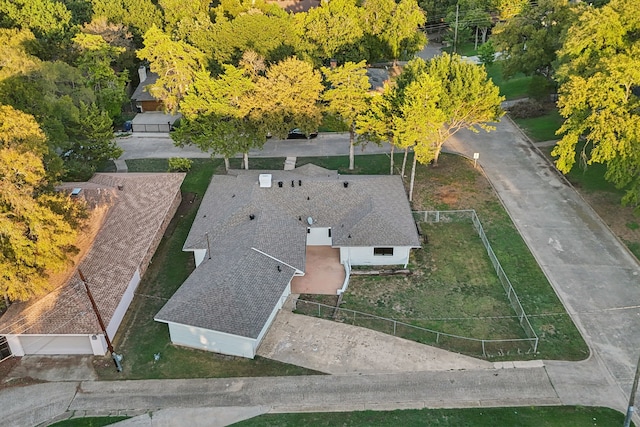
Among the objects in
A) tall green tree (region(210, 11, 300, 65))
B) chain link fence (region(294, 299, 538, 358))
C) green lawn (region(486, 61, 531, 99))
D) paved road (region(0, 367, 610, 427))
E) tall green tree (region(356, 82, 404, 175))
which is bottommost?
paved road (region(0, 367, 610, 427))

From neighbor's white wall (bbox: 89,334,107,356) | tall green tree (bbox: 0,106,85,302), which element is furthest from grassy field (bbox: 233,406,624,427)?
tall green tree (bbox: 0,106,85,302)

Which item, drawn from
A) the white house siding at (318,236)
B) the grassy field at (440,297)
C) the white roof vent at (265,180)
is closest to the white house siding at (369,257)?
the grassy field at (440,297)

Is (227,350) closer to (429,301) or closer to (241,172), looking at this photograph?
(429,301)

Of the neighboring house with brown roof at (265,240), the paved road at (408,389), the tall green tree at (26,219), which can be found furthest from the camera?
the neighboring house with brown roof at (265,240)

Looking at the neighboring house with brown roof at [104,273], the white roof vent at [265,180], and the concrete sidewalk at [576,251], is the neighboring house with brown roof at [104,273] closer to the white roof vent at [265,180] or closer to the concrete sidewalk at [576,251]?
the white roof vent at [265,180]

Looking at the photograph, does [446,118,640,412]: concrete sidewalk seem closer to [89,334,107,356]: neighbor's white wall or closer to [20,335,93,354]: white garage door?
[89,334,107,356]: neighbor's white wall

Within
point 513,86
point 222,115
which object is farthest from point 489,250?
point 513,86

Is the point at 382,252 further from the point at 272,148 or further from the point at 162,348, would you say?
the point at 272,148

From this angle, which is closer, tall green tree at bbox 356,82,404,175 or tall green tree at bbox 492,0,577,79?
tall green tree at bbox 356,82,404,175
